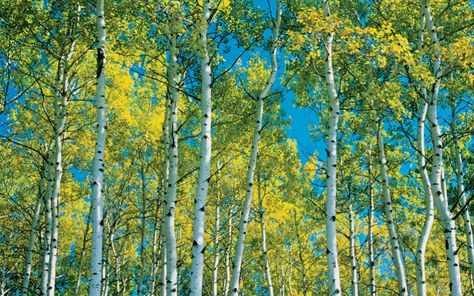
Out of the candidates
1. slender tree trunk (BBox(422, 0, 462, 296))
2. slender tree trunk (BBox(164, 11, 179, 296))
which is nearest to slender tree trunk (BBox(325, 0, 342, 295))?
slender tree trunk (BBox(422, 0, 462, 296))

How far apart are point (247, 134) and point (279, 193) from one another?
3.37m

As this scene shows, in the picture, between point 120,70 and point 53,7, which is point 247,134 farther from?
point 53,7

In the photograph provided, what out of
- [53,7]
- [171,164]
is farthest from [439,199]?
[53,7]

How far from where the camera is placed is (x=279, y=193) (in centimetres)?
1927

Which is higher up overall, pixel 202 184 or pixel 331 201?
pixel 202 184

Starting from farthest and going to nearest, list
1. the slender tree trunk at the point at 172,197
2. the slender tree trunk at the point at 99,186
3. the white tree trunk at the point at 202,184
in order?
the slender tree trunk at the point at 172,197, the white tree trunk at the point at 202,184, the slender tree trunk at the point at 99,186

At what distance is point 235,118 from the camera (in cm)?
1478

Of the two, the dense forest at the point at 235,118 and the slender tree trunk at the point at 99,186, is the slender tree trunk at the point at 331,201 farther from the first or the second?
the slender tree trunk at the point at 99,186

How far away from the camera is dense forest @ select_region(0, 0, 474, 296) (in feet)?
27.3

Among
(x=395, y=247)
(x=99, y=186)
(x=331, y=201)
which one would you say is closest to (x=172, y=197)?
(x=99, y=186)

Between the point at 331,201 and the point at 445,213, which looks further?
the point at 331,201

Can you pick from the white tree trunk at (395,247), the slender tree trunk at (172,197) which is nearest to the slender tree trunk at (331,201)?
the slender tree trunk at (172,197)

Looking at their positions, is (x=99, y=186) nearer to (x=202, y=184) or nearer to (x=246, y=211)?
(x=202, y=184)

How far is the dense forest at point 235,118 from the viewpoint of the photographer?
8320mm
